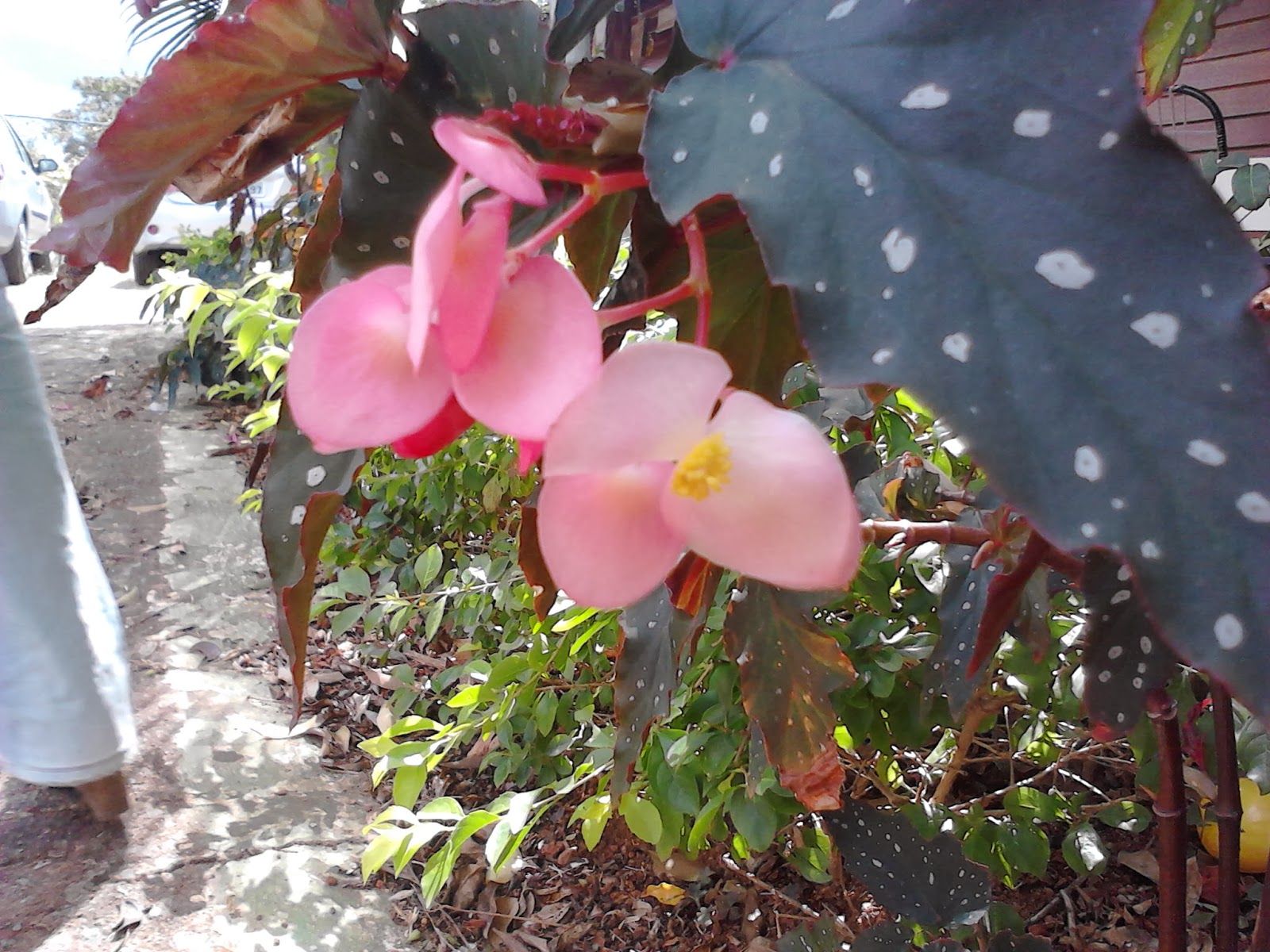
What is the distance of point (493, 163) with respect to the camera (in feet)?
0.54

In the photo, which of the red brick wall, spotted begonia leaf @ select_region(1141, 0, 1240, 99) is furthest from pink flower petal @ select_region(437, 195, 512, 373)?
the red brick wall

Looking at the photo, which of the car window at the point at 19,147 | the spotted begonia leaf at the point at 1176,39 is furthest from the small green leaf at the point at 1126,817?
the car window at the point at 19,147

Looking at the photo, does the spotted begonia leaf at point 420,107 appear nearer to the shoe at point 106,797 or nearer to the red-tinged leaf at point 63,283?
the red-tinged leaf at point 63,283

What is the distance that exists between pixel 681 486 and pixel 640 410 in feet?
0.05

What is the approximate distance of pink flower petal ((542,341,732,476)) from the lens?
0.15 metres

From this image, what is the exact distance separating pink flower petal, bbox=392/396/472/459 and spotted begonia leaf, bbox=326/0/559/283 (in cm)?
11

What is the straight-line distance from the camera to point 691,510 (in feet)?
0.52

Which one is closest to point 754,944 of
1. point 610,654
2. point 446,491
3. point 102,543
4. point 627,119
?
point 610,654

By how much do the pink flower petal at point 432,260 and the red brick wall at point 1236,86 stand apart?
189 centimetres

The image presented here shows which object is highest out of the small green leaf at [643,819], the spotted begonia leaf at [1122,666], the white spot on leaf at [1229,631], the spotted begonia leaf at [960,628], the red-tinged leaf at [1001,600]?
the white spot on leaf at [1229,631]

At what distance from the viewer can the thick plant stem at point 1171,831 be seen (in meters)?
0.46

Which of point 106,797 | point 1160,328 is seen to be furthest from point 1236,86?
point 106,797

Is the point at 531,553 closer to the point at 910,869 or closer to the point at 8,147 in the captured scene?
the point at 910,869

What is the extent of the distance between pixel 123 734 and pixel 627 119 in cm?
131
